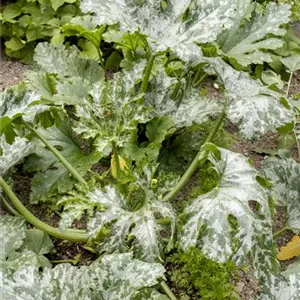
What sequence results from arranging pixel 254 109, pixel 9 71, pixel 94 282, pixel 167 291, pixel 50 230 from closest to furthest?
pixel 94 282 → pixel 254 109 → pixel 167 291 → pixel 50 230 → pixel 9 71

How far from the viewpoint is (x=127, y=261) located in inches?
90.0

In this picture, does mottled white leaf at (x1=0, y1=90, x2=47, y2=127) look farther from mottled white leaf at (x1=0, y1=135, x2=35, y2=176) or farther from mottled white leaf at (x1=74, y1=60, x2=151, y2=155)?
mottled white leaf at (x1=0, y1=135, x2=35, y2=176)

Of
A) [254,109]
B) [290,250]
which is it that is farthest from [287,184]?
[254,109]

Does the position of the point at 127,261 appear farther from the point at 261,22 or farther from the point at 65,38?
the point at 65,38

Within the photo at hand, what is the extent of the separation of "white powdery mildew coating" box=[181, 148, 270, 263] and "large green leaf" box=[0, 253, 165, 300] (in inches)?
8.6

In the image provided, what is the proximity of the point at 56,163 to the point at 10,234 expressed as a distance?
0.51 m

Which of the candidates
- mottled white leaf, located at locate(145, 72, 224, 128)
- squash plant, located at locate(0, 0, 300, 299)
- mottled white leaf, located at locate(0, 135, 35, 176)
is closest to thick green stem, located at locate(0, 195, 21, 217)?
squash plant, located at locate(0, 0, 300, 299)

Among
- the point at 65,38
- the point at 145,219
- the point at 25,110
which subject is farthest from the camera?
the point at 65,38

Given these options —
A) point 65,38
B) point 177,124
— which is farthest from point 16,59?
point 177,124

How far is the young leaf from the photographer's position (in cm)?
243

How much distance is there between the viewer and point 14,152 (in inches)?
120

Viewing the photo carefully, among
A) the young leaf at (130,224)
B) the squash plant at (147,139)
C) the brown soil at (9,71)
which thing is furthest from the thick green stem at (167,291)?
the brown soil at (9,71)

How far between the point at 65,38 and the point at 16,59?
1.24 ft

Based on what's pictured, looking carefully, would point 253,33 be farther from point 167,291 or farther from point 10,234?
point 10,234
